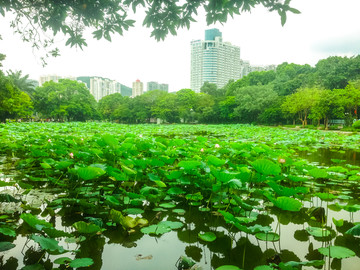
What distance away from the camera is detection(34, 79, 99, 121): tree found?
37.4m

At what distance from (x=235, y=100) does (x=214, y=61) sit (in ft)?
187

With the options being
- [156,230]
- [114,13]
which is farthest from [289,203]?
[114,13]

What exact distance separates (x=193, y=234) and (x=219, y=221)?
294mm

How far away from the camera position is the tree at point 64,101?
37406 millimetres

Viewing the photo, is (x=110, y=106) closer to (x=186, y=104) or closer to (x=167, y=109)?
(x=167, y=109)

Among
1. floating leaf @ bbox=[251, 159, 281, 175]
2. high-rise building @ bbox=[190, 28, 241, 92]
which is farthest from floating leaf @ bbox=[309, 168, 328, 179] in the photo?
high-rise building @ bbox=[190, 28, 241, 92]

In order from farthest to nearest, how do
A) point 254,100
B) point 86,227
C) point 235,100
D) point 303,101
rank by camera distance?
point 235,100 < point 254,100 < point 303,101 < point 86,227

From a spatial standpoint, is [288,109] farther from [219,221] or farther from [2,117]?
[2,117]

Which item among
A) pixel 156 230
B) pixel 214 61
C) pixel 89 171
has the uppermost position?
pixel 214 61

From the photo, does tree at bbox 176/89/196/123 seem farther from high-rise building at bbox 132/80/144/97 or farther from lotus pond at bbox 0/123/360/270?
high-rise building at bbox 132/80/144/97

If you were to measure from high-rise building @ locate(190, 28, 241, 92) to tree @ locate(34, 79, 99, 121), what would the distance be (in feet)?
179

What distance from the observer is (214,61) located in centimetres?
8700

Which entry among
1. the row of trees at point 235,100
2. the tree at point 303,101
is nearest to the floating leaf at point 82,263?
the row of trees at point 235,100

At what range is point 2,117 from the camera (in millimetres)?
28594
